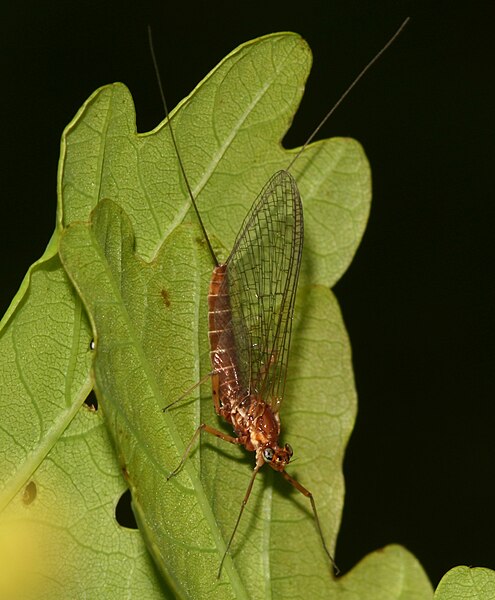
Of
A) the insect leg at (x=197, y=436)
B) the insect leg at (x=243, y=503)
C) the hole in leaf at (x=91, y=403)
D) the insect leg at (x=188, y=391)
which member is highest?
the hole in leaf at (x=91, y=403)

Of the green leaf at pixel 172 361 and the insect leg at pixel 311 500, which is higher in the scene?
the green leaf at pixel 172 361

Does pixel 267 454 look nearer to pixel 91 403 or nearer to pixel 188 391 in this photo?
Answer: pixel 188 391

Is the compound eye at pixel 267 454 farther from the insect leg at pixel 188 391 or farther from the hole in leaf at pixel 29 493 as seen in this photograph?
the hole in leaf at pixel 29 493

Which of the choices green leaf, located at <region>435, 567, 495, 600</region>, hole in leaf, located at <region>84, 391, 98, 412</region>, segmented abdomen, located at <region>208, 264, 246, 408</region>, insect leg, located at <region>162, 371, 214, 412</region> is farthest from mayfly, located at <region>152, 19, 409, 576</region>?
green leaf, located at <region>435, 567, 495, 600</region>

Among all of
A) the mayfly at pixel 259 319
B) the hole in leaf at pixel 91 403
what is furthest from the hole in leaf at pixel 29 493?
the mayfly at pixel 259 319

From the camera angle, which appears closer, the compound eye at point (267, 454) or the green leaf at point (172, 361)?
the green leaf at point (172, 361)

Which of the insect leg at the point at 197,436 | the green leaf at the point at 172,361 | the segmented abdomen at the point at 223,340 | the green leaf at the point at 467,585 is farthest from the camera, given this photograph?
the segmented abdomen at the point at 223,340

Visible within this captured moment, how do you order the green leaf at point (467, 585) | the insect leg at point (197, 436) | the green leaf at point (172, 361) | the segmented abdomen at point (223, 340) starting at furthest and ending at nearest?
1. the segmented abdomen at point (223, 340)
2. the green leaf at point (467, 585)
3. the insect leg at point (197, 436)
4. the green leaf at point (172, 361)
